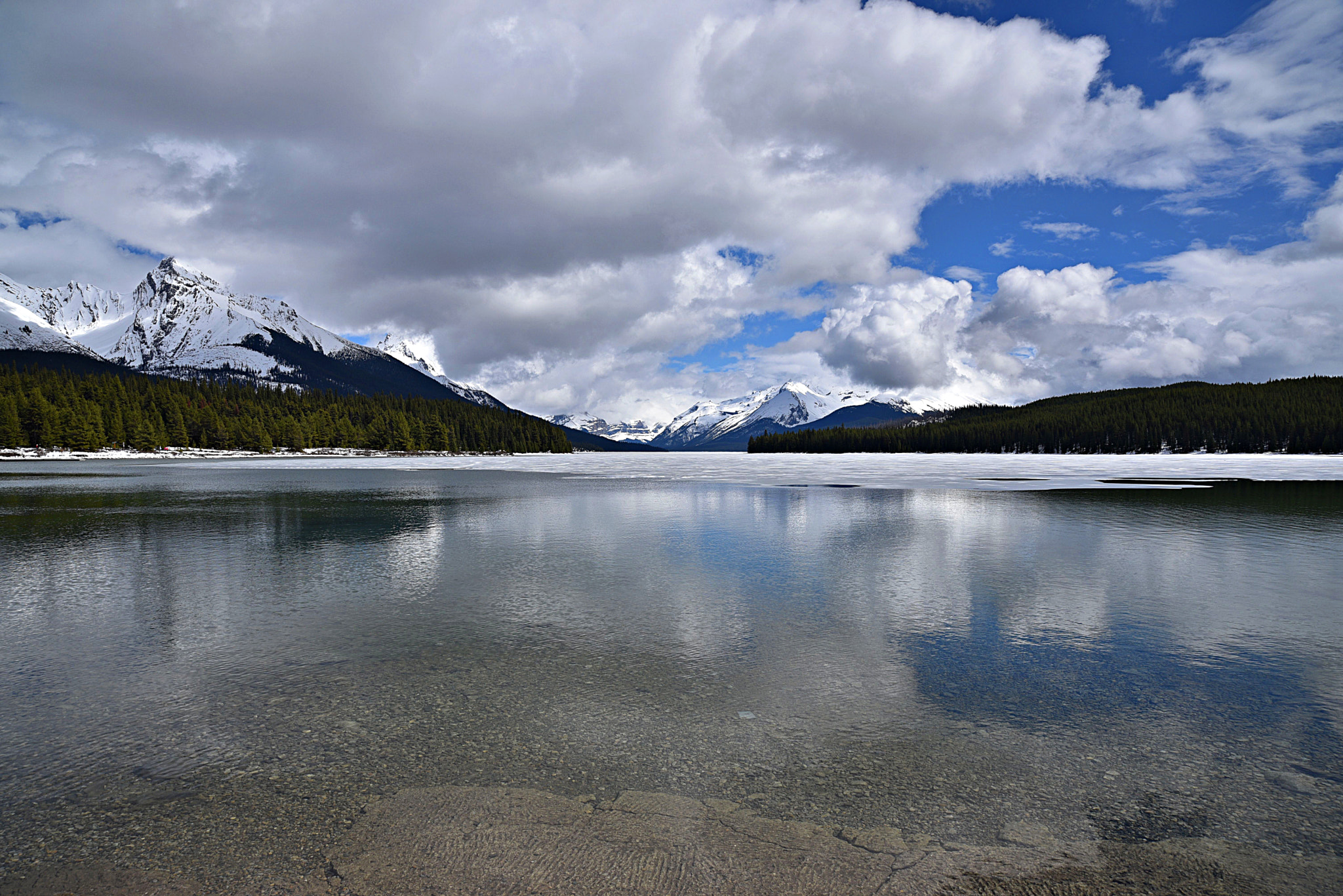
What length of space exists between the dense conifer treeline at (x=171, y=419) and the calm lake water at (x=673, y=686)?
149055mm

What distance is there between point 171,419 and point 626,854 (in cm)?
19151

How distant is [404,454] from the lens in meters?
186

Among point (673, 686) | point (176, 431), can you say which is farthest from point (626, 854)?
point (176, 431)

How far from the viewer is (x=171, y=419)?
158125 millimetres

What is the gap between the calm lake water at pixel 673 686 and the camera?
6285 millimetres

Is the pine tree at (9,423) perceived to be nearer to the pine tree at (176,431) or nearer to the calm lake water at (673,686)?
the pine tree at (176,431)

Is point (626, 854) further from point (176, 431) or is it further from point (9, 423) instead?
point (176, 431)

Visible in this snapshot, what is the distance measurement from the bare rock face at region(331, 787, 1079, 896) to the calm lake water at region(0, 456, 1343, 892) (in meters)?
0.29

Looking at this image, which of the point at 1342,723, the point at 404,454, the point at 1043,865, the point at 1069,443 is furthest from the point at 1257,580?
the point at 1069,443


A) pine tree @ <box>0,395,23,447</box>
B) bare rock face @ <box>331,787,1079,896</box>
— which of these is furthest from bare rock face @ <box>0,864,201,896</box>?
pine tree @ <box>0,395,23,447</box>

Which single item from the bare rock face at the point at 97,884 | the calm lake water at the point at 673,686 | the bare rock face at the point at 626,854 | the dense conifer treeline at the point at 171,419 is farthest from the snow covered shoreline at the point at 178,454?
the bare rock face at the point at 626,854

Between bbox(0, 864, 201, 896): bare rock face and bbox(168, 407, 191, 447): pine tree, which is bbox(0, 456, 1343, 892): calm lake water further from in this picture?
bbox(168, 407, 191, 447): pine tree

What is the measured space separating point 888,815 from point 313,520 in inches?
1120

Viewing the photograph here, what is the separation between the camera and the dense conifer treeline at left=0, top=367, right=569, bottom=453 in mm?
132500
